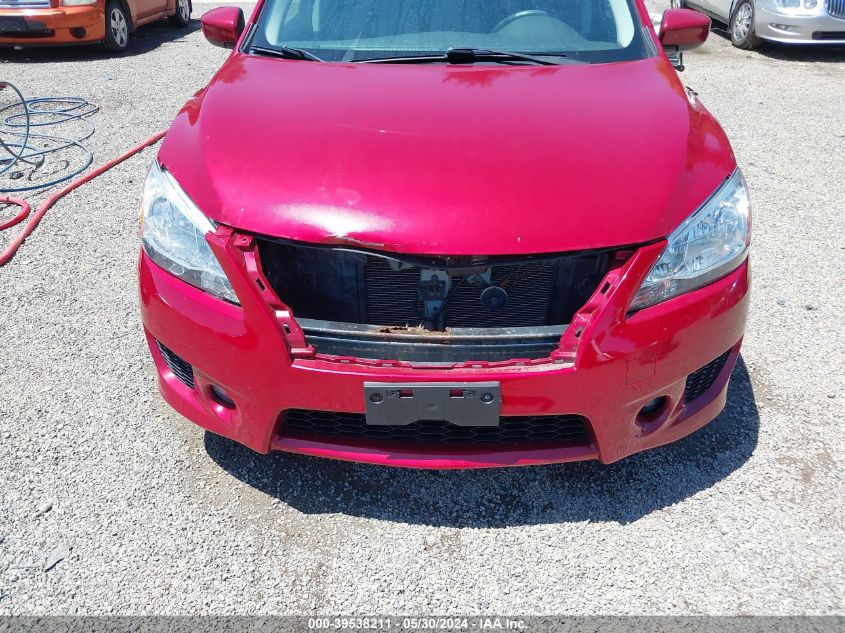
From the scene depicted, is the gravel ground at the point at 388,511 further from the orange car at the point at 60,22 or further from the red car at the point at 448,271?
the orange car at the point at 60,22

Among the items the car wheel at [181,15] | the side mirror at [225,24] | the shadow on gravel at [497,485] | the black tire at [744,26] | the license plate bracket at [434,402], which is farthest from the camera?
the car wheel at [181,15]

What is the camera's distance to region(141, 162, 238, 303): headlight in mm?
1925

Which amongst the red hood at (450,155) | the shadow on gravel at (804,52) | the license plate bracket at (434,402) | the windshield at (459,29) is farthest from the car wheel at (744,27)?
the license plate bracket at (434,402)

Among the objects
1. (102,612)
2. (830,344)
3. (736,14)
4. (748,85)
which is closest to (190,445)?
(102,612)

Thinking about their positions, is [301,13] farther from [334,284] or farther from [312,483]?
[312,483]

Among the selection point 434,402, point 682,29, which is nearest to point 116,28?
point 682,29

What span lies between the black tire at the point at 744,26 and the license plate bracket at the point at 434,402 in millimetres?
8172

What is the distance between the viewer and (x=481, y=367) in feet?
5.98

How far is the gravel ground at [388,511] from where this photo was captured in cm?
196

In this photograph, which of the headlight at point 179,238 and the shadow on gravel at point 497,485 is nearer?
the headlight at point 179,238

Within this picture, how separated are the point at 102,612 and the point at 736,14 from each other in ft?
31.0

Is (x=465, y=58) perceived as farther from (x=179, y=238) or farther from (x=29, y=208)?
(x=29, y=208)

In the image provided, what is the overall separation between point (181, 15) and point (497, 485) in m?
9.55

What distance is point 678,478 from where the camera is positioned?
2.34 meters
